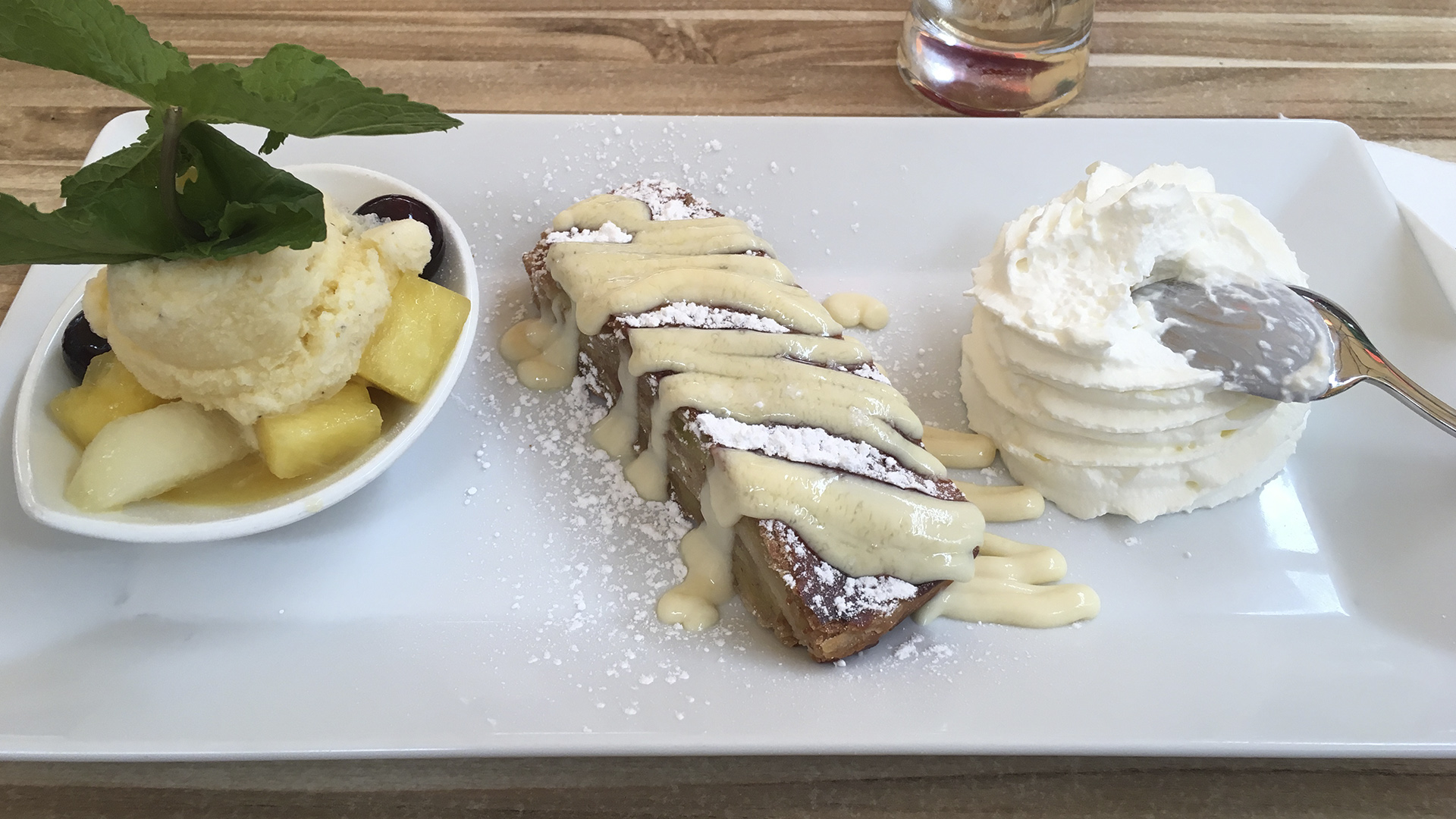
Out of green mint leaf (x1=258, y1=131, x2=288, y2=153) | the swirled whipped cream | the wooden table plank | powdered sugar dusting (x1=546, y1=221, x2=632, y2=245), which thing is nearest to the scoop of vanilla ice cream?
green mint leaf (x1=258, y1=131, x2=288, y2=153)

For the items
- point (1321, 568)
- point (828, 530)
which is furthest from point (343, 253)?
point (1321, 568)

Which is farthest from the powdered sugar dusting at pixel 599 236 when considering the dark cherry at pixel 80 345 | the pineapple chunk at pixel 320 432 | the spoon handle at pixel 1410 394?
the spoon handle at pixel 1410 394

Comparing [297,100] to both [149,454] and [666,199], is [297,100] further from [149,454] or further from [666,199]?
[666,199]

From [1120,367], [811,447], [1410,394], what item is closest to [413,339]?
[811,447]

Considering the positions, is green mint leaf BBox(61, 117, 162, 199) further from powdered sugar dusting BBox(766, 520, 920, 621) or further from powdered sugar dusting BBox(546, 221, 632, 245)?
powdered sugar dusting BBox(766, 520, 920, 621)

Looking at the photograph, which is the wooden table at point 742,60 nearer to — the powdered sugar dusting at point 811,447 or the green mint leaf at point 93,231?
→ the green mint leaf at point 93,231

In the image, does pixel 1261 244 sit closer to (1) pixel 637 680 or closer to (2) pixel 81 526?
(1) pixel 637 680
